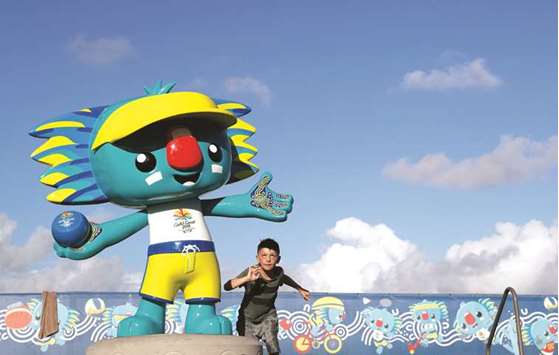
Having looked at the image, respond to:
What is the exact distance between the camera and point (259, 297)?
6258mm

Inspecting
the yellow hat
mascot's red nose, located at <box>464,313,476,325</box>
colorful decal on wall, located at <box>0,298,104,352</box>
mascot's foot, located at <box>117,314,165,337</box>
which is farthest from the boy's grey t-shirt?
mascot's red nose, located at <box>464,313,476,325</box>

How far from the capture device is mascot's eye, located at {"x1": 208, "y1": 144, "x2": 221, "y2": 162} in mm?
5605

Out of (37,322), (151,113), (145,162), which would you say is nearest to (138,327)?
(145,162)

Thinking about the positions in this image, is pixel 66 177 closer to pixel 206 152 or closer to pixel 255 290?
pixel 206 152

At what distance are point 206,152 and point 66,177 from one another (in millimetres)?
1179

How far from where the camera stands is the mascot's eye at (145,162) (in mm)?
5398

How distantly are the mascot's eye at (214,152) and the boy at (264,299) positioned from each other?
0.96 m

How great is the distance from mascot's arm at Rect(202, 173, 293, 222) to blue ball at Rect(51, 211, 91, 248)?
99 cm

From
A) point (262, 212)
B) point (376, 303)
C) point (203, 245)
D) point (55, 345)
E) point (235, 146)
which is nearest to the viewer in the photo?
point (203, 245)

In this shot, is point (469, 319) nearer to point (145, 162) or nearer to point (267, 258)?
point (267, 258)

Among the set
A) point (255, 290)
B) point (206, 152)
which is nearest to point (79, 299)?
point (255, 290)

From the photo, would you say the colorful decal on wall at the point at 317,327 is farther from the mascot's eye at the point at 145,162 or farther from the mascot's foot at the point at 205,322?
the mascot's eye at the point at 145,162

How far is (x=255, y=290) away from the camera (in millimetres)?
6262

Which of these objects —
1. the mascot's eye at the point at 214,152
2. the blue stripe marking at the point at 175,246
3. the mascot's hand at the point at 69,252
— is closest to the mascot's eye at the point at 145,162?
the mascot's eye at the point at 214,152
